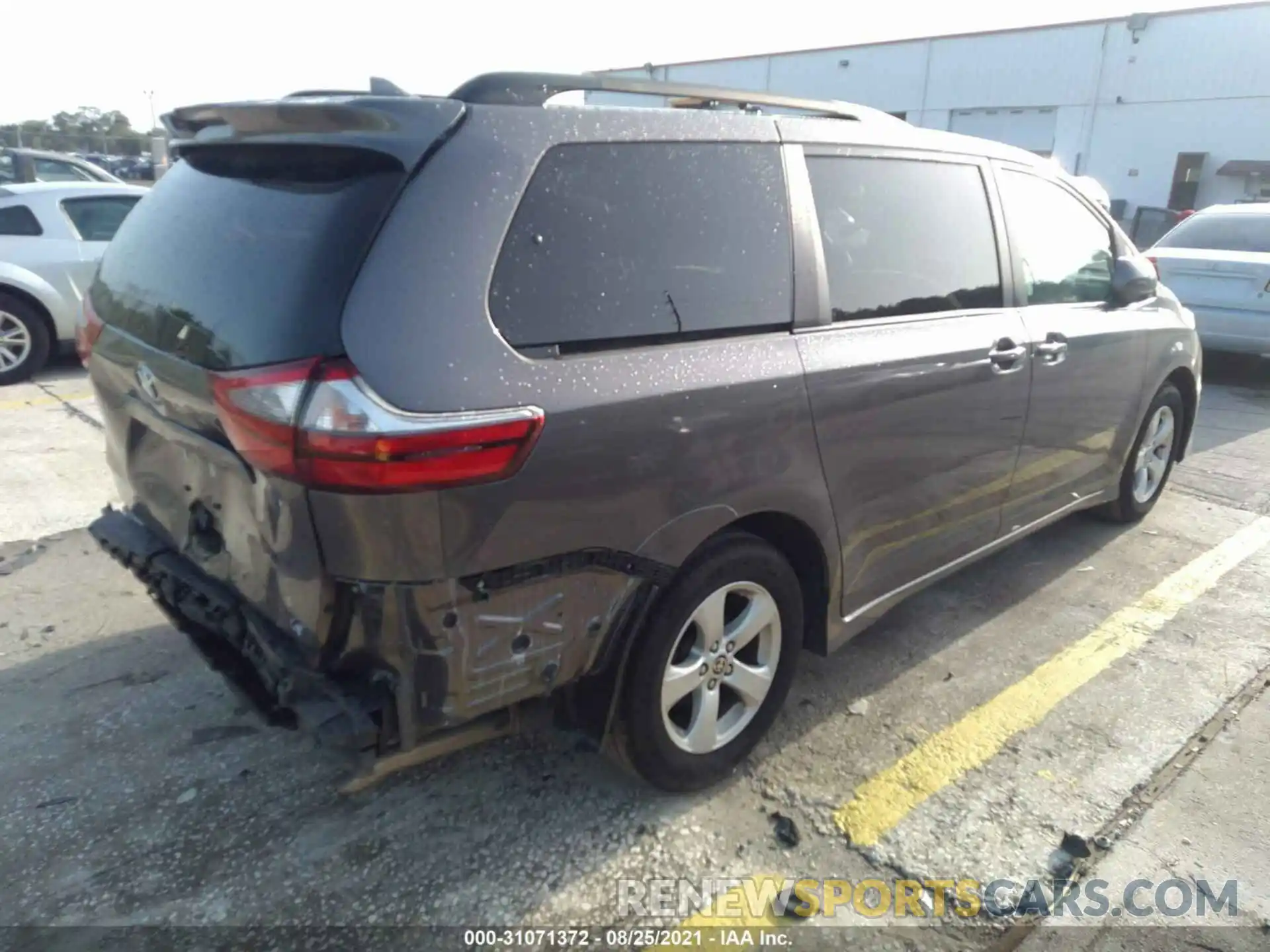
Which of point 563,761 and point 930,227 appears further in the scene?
point 930,227

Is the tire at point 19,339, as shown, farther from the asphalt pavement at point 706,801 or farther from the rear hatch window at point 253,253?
the rear hatch window at point 253,253

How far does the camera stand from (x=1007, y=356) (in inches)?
132

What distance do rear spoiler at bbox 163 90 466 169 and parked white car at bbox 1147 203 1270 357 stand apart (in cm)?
779

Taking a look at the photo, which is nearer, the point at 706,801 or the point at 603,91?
the point at 603,91

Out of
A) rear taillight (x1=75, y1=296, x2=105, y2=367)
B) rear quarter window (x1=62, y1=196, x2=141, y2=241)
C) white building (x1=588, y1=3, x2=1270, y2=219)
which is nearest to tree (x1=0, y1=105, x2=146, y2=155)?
white building (x1=588, y1=3, x2=1270, y2=219)

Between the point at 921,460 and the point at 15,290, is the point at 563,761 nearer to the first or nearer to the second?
the point at 921,460

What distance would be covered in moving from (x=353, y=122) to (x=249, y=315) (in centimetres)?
49

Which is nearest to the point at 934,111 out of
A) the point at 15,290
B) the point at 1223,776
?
the point at 15,290

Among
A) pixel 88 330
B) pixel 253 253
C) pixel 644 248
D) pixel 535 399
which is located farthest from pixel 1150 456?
pixel 88 330

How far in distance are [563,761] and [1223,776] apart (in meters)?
2.11

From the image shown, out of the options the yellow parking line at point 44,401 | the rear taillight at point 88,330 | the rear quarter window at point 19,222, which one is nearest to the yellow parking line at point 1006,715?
the rear taillight at point 88,330

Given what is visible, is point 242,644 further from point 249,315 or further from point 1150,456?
point 1150,456

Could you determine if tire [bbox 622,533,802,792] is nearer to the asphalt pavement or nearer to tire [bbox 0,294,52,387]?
the asphalt pavement

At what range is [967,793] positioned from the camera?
9.25ft
